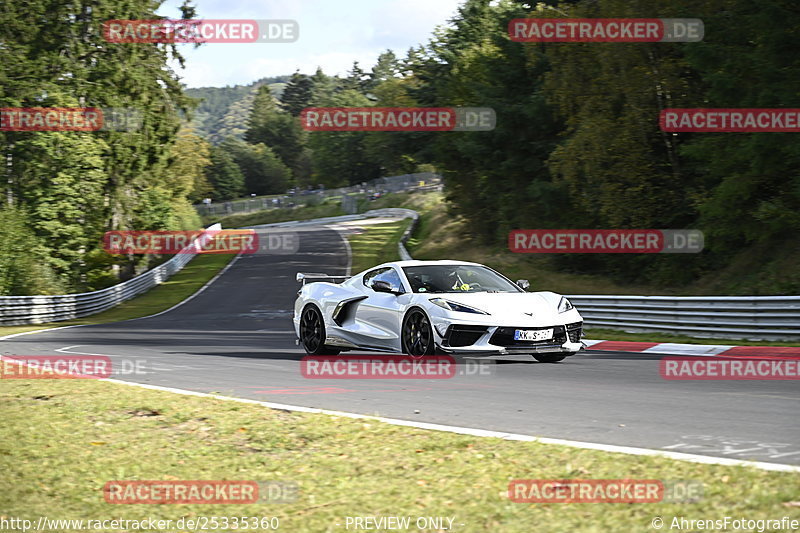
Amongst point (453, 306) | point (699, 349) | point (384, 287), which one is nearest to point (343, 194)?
point (699, 349)

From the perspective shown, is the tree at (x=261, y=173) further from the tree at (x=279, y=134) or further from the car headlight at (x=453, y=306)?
the car headlight at (x=453, y=306)

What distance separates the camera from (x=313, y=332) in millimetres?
14234

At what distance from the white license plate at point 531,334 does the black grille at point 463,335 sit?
417 millimetres

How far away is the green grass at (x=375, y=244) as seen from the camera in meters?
49.3

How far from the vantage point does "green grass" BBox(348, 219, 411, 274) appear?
49281 mm

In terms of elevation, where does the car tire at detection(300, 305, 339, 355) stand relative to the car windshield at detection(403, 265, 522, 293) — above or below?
below

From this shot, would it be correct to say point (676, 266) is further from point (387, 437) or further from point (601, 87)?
point (387, 437)

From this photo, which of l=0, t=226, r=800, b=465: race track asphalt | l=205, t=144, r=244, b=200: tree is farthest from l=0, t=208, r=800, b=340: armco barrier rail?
l=205, t=144, r=244, b=200: tree

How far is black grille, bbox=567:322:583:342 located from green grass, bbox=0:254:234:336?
18.1 m

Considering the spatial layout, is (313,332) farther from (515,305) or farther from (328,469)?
(328,469)

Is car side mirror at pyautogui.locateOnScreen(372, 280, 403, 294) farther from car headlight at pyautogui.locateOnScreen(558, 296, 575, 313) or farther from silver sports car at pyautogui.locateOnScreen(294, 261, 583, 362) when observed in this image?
car headlight at pyautogui.locateOnScreen(558, 296, 575, 313)

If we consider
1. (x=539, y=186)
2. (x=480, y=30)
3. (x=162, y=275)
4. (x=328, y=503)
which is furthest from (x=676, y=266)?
(x=480, y=30)

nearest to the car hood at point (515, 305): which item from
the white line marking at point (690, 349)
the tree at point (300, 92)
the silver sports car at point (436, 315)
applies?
the silver sports car at point (436, 315)

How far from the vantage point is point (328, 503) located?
5.10 metres
